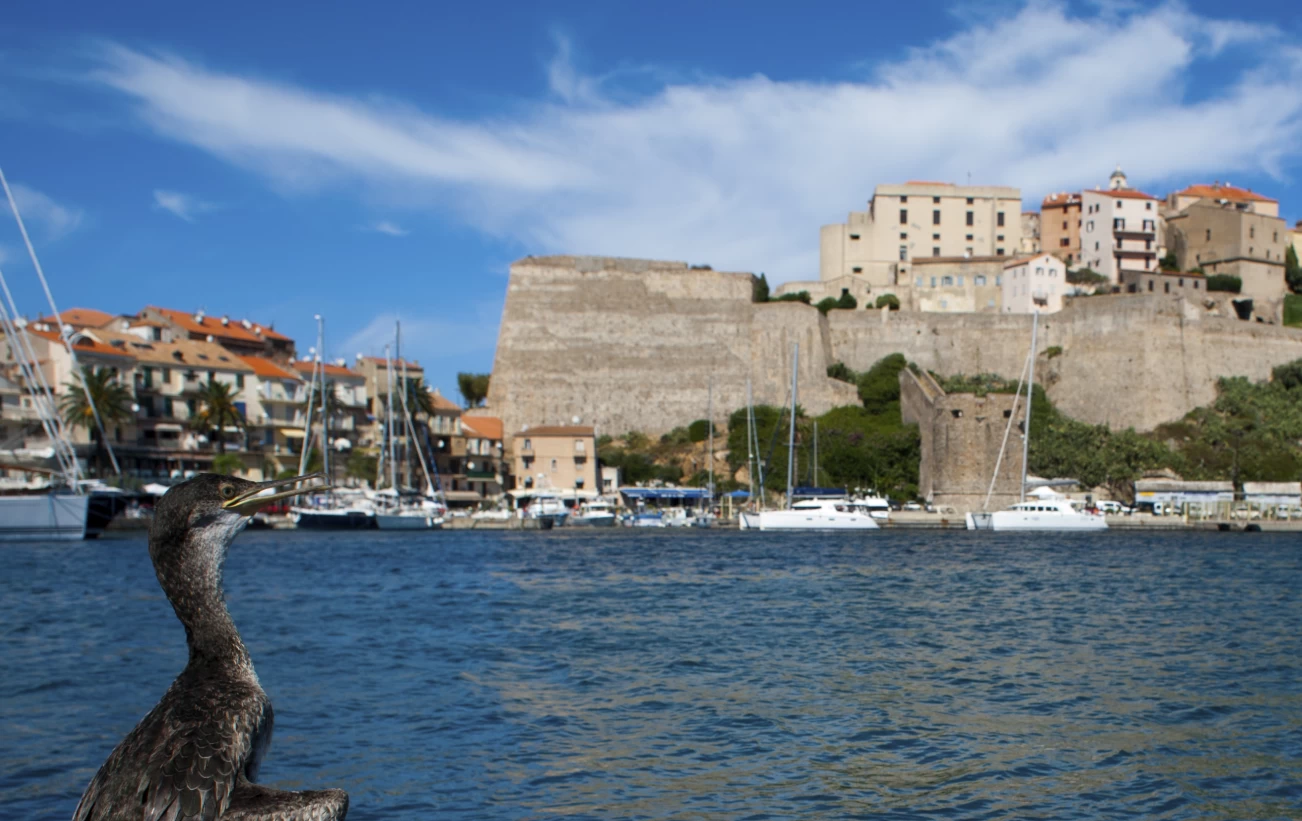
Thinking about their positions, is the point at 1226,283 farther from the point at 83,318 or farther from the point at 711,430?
the point at 83,318

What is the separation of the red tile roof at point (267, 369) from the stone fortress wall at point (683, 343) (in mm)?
9522

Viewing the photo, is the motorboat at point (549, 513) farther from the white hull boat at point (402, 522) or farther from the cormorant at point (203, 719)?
the cormorant at point (203, 719)

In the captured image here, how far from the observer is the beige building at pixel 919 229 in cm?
6794

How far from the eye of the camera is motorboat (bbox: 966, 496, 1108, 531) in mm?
39938

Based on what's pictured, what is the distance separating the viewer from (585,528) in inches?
1804

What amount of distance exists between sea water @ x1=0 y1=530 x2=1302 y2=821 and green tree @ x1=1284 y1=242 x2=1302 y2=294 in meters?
47.5

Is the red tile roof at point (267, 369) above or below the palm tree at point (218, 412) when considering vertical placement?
above

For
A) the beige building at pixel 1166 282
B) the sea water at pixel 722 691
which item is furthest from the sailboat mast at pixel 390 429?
the beige building at pixel 1166 282

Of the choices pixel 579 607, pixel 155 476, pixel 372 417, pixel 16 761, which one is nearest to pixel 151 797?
pixel 16 761

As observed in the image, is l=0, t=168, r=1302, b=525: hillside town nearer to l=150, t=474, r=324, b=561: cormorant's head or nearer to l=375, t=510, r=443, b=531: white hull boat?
l=375, t=510, r=443, b=531: white hull boat

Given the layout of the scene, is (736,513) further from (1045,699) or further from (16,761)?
(16,761)

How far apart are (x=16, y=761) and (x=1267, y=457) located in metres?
46.7

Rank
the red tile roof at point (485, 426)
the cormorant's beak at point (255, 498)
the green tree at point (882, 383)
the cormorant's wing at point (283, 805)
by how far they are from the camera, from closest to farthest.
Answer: the cormorant's wing at point (283, 805)
the cormorant's beak at point (255, 498)
the green tree at point (882, 383)
the red tile roof at point (485, 426)

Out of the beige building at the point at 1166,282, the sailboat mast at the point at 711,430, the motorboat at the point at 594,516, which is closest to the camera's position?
the motorboat at the point at 594,516
